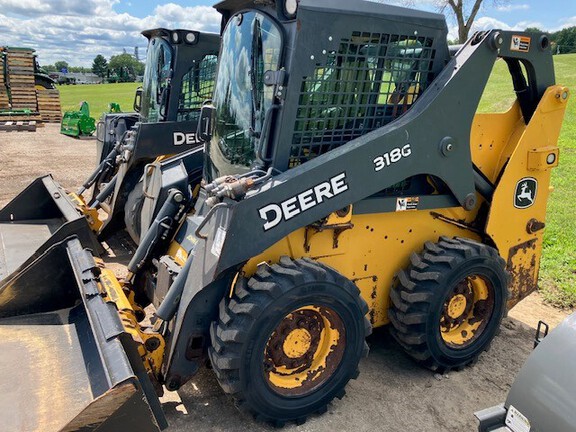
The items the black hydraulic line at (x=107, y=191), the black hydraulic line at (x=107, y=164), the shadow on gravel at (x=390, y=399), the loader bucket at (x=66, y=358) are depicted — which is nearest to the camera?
the loader bucket at (x=66, y=358)

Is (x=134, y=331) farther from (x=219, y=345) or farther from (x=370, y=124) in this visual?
(x=370, y=124)

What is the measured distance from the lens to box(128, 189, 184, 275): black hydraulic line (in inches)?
167

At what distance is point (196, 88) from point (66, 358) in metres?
4.57

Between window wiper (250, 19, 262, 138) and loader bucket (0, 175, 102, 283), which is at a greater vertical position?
window wiper (250, 19, 262, 138)

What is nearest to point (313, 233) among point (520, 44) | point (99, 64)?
point (520, 44)

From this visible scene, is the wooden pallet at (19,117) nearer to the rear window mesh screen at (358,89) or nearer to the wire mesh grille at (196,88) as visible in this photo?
the wire mesh grille at (196,88)

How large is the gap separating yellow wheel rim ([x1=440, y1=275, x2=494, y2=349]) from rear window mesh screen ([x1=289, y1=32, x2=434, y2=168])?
139cm

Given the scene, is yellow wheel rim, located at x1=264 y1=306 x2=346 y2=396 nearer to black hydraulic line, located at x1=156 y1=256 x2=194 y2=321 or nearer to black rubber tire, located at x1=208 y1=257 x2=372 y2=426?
black rubber tire, located at x1=208 y1=257 x2=372 y2=426

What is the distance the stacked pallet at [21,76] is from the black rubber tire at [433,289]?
828 inches

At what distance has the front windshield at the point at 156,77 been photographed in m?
6.95

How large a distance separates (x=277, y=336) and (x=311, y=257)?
584mm

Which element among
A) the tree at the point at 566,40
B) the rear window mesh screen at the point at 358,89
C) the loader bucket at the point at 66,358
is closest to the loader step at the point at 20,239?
the loader bucket at the point at 66,358

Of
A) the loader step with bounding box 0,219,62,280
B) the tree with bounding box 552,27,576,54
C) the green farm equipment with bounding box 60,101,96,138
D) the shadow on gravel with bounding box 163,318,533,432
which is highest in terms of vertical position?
the tree with bounding box 552,27,576,54

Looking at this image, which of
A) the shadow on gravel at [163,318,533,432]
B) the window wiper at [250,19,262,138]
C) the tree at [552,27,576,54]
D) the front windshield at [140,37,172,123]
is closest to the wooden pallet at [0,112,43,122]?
the front windshield at [140,37,172,123]
